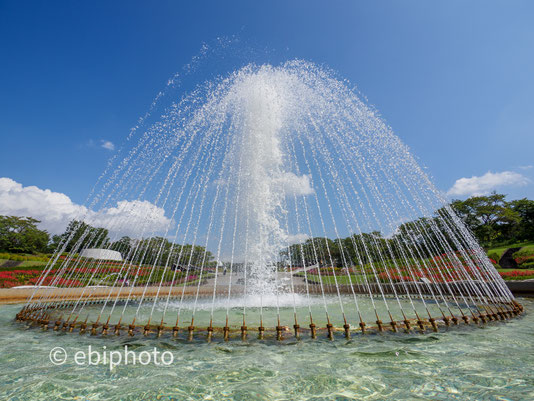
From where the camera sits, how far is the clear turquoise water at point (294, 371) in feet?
13.8

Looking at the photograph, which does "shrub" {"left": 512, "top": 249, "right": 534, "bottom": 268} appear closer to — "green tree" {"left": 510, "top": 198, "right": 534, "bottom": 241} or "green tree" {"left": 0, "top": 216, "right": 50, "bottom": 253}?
"green tree" {"left": 510, "top": 198, "right": 534, "bottom": 241}

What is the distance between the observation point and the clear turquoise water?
13.8 feet

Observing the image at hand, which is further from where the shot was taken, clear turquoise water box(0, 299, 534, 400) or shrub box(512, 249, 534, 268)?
shrub box(512, 249, 534, 268)

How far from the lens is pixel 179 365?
5465 mm

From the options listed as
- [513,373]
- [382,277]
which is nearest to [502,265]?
[382,277]

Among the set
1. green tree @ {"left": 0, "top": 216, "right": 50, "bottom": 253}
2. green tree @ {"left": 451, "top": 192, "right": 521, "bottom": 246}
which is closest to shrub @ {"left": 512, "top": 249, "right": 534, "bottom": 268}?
green tree @ {"left": 451, "top": 192, "right": 521, "bottom": 246}

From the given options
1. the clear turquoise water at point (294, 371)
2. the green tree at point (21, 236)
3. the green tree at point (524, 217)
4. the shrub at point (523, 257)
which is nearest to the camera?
the clear turquoise water at point (294, 371)

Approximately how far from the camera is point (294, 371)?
16.6 feet

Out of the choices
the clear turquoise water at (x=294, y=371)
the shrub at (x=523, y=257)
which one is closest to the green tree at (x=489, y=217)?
the shrub at (x=523, y=257)

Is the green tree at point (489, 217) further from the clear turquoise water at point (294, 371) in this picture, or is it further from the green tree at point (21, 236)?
the green tree at point (21, 236)

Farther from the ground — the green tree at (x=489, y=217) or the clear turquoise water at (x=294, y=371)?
the green tree at (x=489, y=217)

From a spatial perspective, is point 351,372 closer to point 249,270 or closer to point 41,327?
point 41,327

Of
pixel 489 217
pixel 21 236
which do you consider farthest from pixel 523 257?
pixel 21 236

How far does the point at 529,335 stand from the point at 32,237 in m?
98.6
